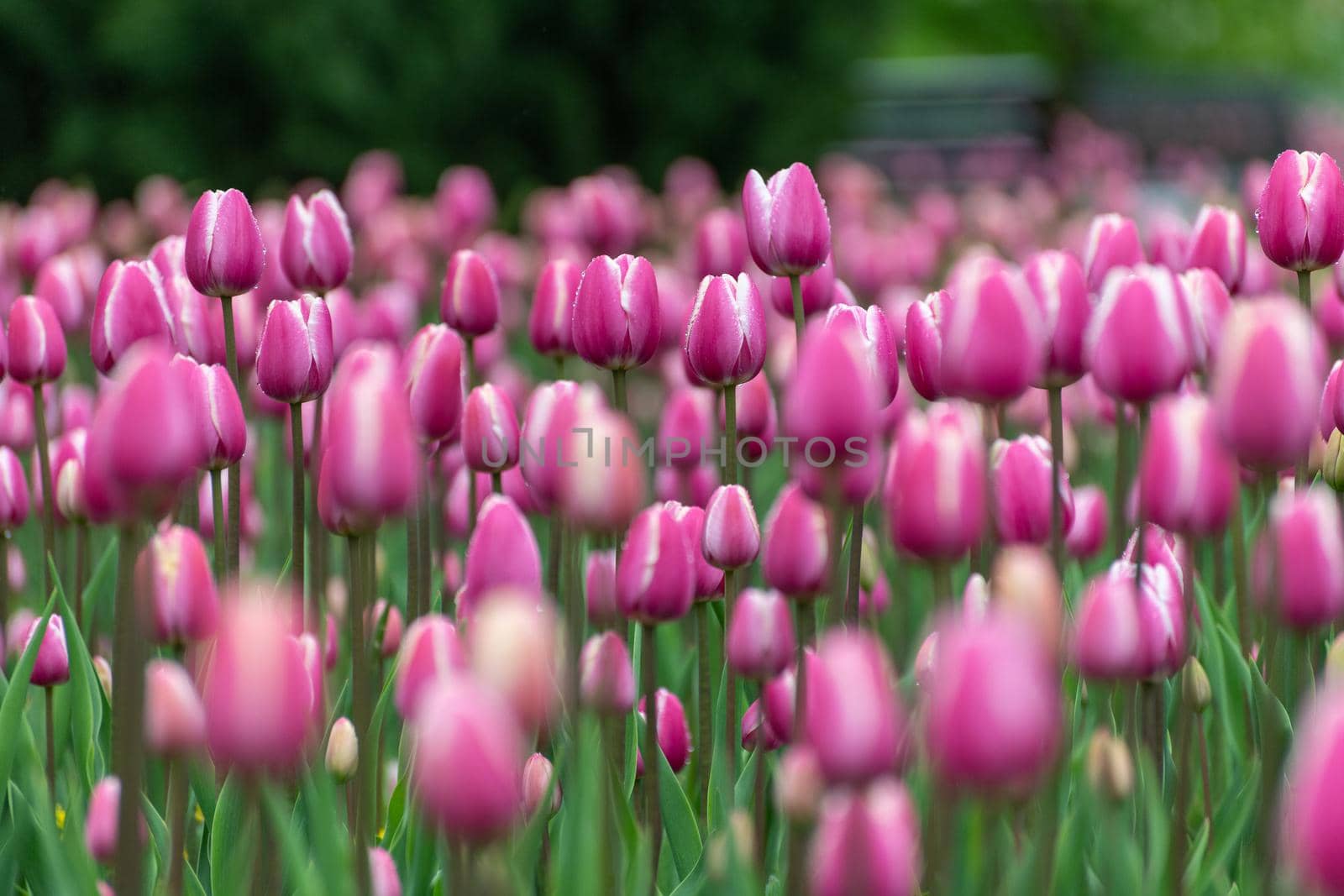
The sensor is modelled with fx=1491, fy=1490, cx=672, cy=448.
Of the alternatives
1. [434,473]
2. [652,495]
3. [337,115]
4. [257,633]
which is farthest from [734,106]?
[257,633]

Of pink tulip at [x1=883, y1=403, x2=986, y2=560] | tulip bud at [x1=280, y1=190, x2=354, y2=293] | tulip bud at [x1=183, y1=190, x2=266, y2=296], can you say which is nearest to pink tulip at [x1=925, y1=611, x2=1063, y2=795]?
pink tulip at [x1=883, y1=403, x2=986, y2=560]

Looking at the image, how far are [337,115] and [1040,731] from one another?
785cm

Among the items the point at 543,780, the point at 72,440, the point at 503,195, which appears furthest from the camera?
the point at 503,195

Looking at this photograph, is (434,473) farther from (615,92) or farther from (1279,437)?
(615,92)

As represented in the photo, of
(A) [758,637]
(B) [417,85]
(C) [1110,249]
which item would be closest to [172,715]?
(A) [758,637]

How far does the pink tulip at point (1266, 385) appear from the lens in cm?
128

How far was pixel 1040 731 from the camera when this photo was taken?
1.02 metres

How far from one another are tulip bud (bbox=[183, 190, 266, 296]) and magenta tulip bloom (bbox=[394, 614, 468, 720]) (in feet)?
2.84

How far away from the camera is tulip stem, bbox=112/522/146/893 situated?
1.26 meters

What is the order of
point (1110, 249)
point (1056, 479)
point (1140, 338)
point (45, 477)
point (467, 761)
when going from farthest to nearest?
point (45, 477) → point (1110, 249) → point (1056, 479) → point (1140, 338) → point (467, 761)

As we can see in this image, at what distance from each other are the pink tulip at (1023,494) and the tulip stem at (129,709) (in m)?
0.98

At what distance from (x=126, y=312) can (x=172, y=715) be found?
3.14 ft

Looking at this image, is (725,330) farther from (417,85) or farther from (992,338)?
(417,85)

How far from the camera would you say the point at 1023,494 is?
1763 millimetres
